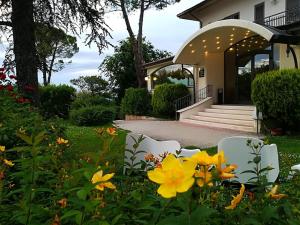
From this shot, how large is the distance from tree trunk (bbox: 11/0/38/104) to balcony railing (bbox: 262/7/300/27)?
38.8 feet

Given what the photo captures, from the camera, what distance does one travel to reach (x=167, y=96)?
21.6m

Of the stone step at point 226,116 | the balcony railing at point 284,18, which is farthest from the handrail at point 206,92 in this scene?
the balcony railing at point 284,18

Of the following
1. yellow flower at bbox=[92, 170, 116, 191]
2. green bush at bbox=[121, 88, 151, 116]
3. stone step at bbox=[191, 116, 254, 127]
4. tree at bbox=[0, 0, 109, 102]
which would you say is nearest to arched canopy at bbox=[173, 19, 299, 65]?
stone step at bbox=[191, 116, 254, 127]

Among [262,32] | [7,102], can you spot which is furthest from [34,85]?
[262,32]

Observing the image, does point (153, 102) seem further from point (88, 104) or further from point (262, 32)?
point (262, 32)

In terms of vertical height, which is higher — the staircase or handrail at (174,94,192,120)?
handrail at (174,94,192,120)

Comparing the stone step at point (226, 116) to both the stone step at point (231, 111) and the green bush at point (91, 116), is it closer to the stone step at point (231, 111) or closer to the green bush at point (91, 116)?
the stone step at point (231, 111)

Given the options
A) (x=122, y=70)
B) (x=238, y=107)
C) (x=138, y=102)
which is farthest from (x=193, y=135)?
(x=122, y=70)

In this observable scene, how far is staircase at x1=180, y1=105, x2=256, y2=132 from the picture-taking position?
15336mm

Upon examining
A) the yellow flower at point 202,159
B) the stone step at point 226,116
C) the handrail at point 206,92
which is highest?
the yellow flower at point 202,159

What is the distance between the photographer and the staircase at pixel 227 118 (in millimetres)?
15336

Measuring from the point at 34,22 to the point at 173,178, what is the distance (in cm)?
965

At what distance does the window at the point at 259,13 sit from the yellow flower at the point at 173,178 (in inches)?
799

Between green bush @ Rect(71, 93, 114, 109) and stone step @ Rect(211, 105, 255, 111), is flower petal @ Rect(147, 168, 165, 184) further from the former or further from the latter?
green bush @ Rect(71, 93, 114, 109)
